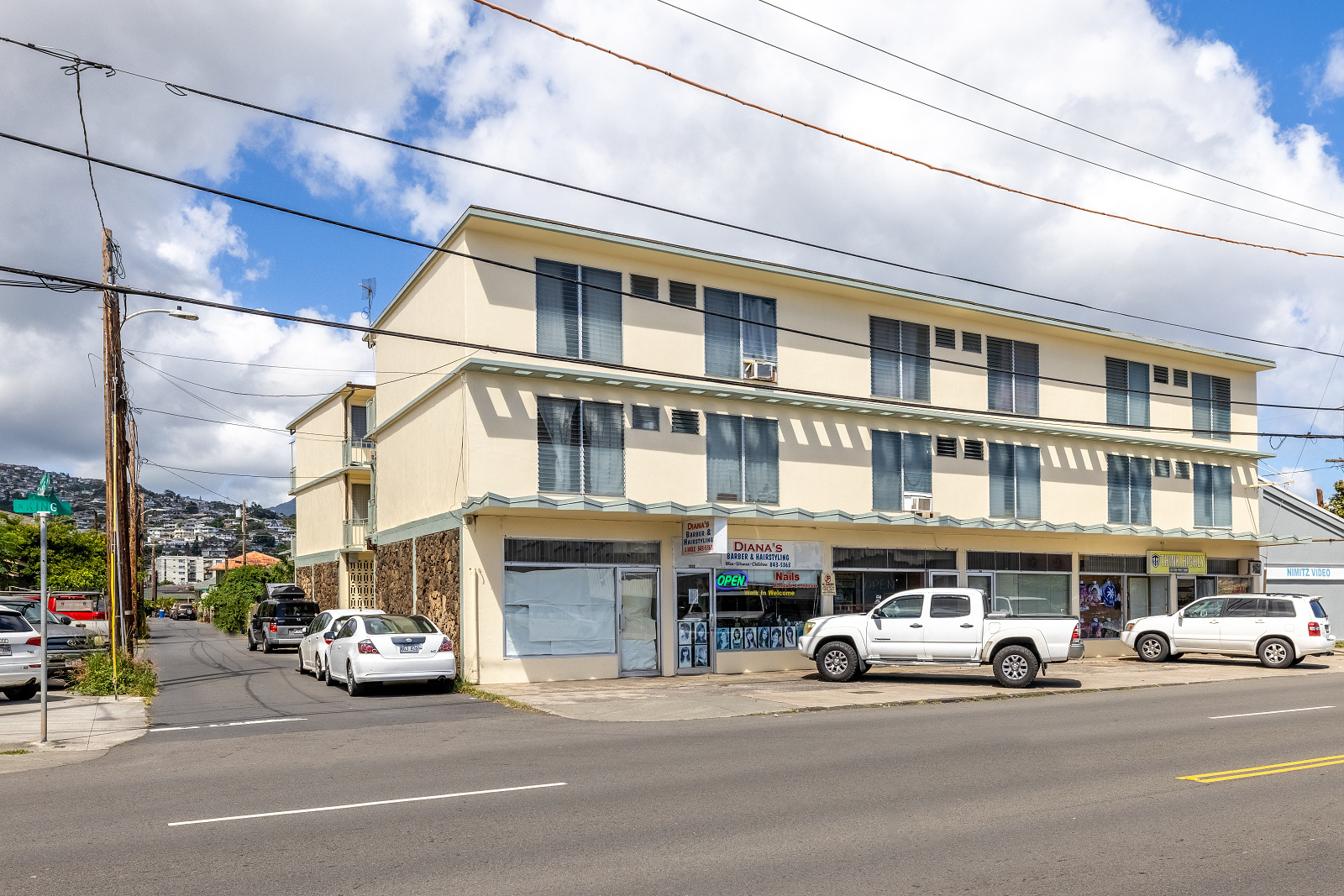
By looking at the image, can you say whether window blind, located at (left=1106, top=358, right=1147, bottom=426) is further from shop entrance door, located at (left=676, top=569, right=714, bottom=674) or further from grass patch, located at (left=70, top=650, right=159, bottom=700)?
grass patch, located at (left=70, top=650, right=159, bottom=700)

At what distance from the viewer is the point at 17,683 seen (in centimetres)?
1872

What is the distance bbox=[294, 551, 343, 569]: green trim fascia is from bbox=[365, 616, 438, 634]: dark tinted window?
18378 mm

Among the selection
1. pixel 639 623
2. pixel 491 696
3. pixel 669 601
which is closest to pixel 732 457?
pixel 669 601

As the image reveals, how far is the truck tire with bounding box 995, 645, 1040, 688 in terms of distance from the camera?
20.3 meters

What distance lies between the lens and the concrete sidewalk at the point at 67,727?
489 inches

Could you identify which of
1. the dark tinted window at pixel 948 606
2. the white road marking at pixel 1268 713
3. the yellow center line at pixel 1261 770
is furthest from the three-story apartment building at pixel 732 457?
the yellow center line at pixel 1261 770

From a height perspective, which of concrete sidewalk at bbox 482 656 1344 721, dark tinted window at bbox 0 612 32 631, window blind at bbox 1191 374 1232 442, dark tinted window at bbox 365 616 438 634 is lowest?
concrete sidewalk at bbox 482 656 1344 721

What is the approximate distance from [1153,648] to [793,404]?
39.7ft

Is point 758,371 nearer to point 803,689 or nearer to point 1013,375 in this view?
point 803,689

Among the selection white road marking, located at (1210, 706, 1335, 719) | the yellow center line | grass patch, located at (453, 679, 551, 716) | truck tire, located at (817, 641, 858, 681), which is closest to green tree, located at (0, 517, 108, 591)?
grass patch, located at (453, 679, 551, 716)

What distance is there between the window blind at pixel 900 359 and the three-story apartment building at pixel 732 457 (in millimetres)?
72

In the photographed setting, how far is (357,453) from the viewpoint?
3762 cm

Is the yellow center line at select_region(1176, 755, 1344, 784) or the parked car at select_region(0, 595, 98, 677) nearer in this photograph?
the yellow center line at select_region(1176, 755, 1344, 784)

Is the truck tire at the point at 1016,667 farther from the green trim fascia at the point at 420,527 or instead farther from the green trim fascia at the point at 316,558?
the green trim fascia at the point at 316,558
